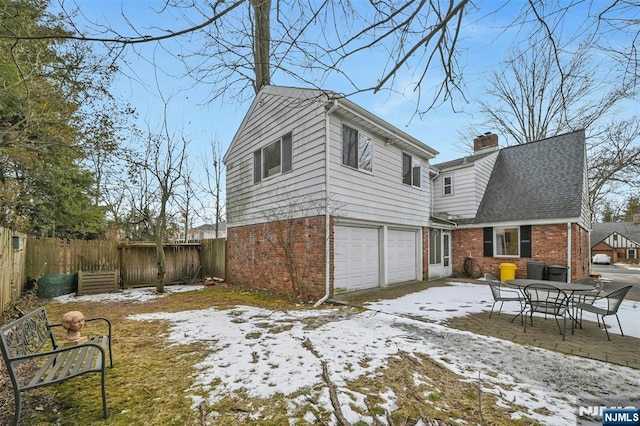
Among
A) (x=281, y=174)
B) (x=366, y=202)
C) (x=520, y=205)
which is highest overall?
(x=281, y=174)

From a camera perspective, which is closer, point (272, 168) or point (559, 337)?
point (559, 337)

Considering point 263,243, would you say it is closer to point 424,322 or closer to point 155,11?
point 424,322

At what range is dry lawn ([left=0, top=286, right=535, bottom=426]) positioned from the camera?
8.55ft

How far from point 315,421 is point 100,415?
1.97 metres

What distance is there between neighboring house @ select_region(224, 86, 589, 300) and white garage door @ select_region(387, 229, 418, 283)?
0.04 meters

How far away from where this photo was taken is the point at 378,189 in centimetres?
919

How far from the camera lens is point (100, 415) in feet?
8.78

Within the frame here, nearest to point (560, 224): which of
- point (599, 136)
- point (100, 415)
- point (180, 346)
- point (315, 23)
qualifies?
point (599, 136)

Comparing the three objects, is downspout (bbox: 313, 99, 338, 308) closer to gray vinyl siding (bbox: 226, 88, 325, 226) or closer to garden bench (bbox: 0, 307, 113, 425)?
gray vinyl siding (bbox: 226, 88, 325, 226)

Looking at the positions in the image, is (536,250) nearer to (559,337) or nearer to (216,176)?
(559,337)

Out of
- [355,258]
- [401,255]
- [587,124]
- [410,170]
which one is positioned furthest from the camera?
[587,124]

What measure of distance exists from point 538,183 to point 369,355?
12645 mm

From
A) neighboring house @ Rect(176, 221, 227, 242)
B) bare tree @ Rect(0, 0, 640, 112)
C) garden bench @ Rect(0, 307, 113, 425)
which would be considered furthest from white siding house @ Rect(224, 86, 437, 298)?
neighboring house @ Rect(176, 221, 227, 242)

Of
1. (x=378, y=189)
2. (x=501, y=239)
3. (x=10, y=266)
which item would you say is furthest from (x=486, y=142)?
(x=10, y=266)
